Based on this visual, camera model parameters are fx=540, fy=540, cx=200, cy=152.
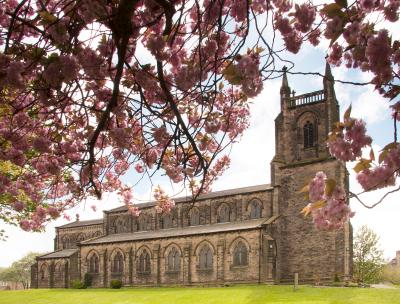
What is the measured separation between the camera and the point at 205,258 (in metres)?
52.7

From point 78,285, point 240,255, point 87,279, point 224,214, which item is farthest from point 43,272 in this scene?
point 240,255

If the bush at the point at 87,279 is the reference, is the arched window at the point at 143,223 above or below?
above

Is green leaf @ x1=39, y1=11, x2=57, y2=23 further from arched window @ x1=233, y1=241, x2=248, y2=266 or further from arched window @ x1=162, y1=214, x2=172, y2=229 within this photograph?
arched window @ x1=162, y1=214, x2=172, y2=229

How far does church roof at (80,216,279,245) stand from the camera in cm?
5103

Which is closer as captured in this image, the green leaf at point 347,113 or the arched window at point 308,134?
the green leaf at point 347,113

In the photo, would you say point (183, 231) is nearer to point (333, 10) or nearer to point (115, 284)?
point (115, 284)

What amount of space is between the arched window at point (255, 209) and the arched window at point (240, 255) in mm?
5198

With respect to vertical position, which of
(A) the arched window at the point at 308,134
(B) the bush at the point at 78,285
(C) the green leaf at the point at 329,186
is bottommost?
(B) the bush at the point at 78,285

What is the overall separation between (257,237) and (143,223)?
21.2 metres

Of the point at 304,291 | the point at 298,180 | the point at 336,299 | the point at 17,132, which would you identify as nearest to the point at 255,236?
the point at 298,180

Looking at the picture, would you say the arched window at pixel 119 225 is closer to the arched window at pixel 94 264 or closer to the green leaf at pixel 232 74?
the arched window at pixel 94 264

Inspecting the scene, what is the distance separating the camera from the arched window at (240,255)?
162 ft

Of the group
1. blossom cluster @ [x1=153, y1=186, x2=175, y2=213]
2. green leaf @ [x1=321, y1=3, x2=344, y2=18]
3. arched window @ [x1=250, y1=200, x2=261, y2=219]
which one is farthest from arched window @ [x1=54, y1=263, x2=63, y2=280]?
green leaf @ [x1=321, y1=3, x2=344, y2=18]

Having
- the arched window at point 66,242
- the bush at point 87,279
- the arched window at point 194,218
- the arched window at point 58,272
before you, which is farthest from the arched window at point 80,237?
the arched window at point 194,218
